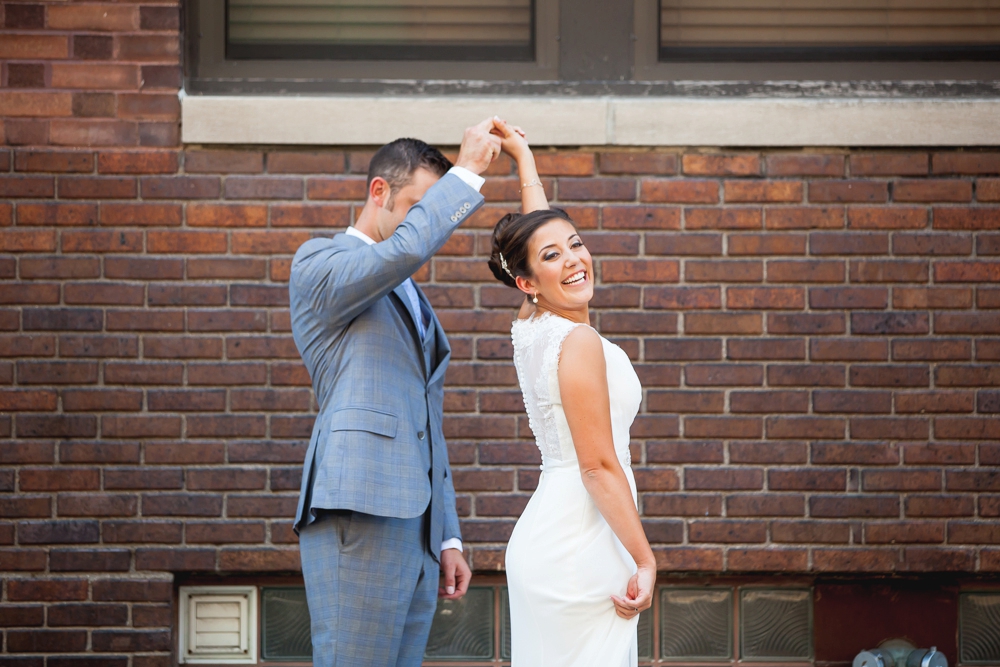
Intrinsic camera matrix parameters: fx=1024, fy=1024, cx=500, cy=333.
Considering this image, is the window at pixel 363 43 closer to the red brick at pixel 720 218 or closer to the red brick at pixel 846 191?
the red brick at pixel 720 218

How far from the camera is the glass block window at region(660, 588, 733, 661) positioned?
418cm

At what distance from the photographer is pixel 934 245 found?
4.16 meters

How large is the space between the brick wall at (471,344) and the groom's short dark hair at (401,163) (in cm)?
105

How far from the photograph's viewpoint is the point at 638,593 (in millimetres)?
2582

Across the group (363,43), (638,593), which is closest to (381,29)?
(363,43)

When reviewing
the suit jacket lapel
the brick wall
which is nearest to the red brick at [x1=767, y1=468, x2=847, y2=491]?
the brick wall

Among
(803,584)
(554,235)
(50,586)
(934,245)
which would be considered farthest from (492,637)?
(934,245)

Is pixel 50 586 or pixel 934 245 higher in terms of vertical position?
pixel 934 245

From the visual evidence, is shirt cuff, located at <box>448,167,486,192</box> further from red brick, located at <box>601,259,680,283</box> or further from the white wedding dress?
red brick, located at <box>601,259,680,283</box>

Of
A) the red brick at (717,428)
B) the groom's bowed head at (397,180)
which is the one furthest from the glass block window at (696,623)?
the groom's bowed head at (397,180)

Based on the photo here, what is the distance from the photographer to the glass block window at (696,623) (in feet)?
13.7

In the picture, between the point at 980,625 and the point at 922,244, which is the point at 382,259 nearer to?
the point at 922,244

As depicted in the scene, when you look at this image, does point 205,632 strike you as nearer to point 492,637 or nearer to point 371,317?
point 492,637

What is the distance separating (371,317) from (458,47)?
1787mm
